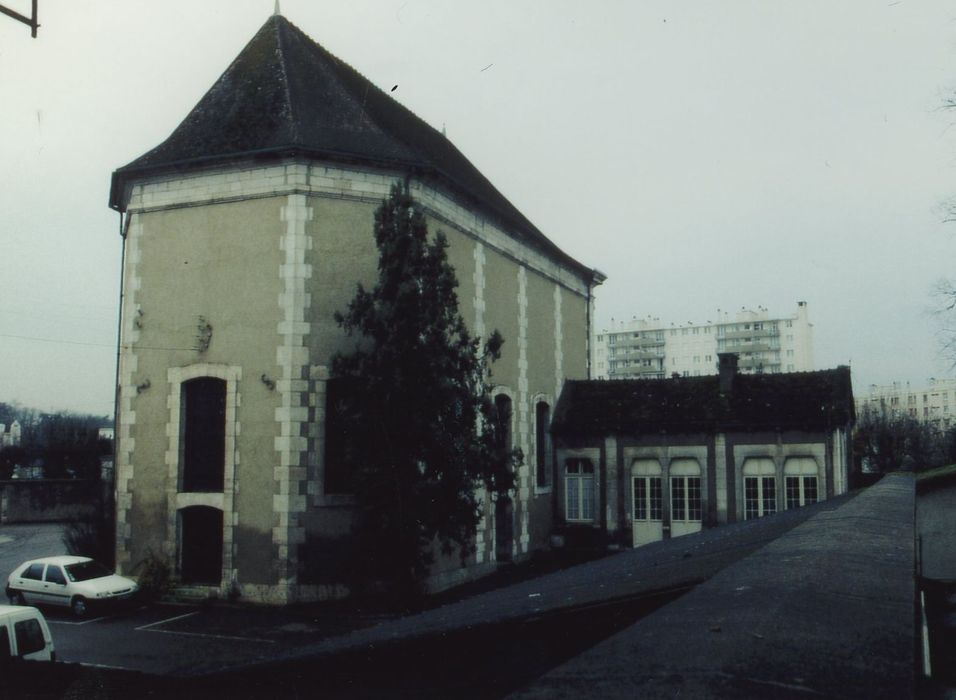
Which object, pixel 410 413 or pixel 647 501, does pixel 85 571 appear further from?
pixel 647 501

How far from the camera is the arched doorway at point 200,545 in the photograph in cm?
1818

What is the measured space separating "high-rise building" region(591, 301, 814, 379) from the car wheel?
95.3 meters

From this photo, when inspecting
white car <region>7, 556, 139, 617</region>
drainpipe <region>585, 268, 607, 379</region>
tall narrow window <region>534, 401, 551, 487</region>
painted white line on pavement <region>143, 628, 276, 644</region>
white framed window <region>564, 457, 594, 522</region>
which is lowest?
painted white line on pavement <region>143, 628, 276, 644</region>

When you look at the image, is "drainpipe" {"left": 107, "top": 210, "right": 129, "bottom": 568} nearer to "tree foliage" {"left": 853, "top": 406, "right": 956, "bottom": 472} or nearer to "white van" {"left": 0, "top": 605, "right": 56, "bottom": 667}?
"white van" {"left": 0, "top": 605, "right": 56, "bottom": 667}

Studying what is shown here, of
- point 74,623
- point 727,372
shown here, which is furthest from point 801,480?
point 74,623

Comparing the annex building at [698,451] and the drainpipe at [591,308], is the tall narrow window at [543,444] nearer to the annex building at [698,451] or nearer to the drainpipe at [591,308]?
the annex building at [698,451]

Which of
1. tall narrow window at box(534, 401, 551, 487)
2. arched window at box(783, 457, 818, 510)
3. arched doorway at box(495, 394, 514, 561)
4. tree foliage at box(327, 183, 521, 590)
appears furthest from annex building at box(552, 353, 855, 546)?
tree foliage at box(327, 183, 521, 590)

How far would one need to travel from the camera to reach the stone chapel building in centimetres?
1778

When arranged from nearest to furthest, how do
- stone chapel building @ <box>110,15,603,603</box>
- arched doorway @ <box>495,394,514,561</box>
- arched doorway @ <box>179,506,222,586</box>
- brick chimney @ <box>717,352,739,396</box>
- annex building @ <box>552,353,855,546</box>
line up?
stone chapel building @ <box>110,15,603,603</box>
arched doorway @ <box>179,506,222,586</box>
arched doorway @ <box>495,394,514,561</box>
annex building @ <box>552,353,855,546</box>
brick chimney @ <box>717,352,739,396</box>

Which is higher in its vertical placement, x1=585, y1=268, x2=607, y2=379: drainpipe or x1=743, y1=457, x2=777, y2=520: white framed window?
x1=585, y1=268, x2=607, y2=379: drainpipe

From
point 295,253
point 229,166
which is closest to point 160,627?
point 295,253

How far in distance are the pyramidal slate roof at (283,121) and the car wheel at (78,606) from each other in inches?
383

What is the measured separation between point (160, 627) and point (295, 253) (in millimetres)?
8260

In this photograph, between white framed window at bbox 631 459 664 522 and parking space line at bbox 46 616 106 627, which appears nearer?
parking space line at bbox 46 616 106 627
